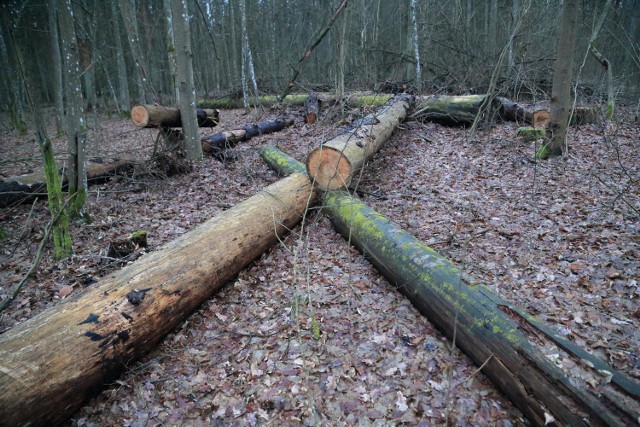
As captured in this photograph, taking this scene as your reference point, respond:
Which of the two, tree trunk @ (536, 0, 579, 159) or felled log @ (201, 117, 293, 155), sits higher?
tree trunk @ (536, 0, 579, 159)

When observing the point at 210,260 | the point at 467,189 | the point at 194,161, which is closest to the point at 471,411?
the point at 210,260

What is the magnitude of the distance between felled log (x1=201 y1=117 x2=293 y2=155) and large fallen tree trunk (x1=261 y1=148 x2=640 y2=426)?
589 cm

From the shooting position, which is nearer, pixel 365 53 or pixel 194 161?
pixel 194 161

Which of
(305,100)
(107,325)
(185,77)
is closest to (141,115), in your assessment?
(185,77)

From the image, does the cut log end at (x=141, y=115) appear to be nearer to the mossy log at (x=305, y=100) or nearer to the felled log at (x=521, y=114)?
the mossy log at (x=305, y=100)

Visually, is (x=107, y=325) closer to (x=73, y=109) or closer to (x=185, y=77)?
(x=73, y=109)

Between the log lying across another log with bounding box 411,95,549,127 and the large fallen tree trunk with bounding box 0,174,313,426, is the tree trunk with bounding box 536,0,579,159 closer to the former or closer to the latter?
the log lying across another log with bounding box 411,95,549,127

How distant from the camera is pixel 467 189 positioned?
572cm

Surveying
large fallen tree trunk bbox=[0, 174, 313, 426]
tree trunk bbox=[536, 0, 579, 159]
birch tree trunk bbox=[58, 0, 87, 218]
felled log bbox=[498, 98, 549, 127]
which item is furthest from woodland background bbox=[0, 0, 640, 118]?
large fallen tree trunk bbox=[0, 174, 313, 426]

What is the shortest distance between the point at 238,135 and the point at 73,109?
5.07 metres

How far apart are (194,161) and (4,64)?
49.7 ft

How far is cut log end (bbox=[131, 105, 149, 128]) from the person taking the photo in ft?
23.3

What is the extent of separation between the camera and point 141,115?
282 inches

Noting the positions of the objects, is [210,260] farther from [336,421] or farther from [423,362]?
[423,362]
